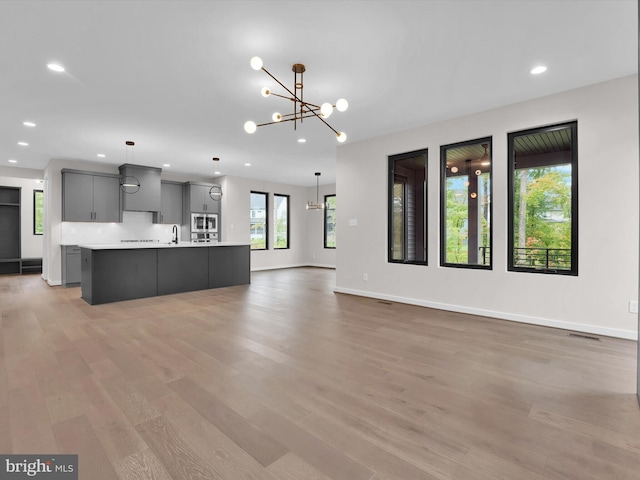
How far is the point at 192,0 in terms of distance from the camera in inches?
91.0

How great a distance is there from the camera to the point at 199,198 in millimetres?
8586

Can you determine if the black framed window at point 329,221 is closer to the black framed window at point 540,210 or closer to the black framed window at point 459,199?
the black framed window at point 459,199

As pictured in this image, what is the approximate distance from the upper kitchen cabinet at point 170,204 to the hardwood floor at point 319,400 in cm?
447

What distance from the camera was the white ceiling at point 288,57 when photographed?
2439mm

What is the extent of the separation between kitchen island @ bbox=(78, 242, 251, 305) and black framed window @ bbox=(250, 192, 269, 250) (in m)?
2.73

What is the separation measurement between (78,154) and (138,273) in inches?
122

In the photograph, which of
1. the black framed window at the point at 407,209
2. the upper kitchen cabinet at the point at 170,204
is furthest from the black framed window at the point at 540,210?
the upper kitchen cabinet at the point at 170,204

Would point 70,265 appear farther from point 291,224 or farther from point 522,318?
point 522,318

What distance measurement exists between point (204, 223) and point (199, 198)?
0.68 meters

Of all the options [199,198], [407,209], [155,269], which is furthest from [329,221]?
[155,269]

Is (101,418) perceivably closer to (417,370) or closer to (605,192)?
(417,370)

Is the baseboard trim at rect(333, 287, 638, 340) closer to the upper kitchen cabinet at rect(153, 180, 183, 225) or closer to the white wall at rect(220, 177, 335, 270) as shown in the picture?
the white wall at rect(220, 177, 335, 270)

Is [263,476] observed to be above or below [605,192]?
below

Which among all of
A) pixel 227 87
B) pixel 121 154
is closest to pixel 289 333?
pixel 227 87
